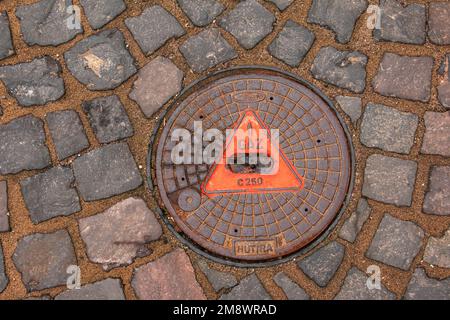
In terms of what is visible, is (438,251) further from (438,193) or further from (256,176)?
(256,176)

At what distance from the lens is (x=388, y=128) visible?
3229 mm

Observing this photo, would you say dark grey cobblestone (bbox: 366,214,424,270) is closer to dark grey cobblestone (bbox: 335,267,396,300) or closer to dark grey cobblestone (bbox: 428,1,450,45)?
dark grey cobblestone (bbox: 335,267,396,300)

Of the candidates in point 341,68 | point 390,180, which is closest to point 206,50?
point 341,68

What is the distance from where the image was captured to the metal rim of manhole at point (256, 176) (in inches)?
123

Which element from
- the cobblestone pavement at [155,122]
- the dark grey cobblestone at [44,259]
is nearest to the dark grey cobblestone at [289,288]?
the cobblestone pavement at [155,122]

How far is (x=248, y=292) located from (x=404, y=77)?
1806mm

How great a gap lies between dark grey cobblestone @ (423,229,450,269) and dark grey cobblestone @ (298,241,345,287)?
553 millimetres

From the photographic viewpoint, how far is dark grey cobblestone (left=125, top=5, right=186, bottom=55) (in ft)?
11.1

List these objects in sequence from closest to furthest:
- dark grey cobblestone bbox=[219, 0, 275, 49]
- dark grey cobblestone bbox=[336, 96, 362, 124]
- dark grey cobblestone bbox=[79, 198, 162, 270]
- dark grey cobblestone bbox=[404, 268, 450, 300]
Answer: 1. dark grey cobblestone bbox=[404, 268, 450, 300]
2. dark grey cobblestone bbox=[79, 198, 162, 270]
3. dark grey cobblestone bbox=[336, 96, 362, 124]
4. dark grey cobblestone bbox=[219, 0, 275, 49]

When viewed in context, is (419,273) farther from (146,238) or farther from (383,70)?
(146,238)

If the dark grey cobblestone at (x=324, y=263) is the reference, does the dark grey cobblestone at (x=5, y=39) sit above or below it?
above

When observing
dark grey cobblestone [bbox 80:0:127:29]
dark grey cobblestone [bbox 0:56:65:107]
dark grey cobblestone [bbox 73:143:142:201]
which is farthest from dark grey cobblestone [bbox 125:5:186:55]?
dark grey cobblestone [bbox 73:143:142:201]

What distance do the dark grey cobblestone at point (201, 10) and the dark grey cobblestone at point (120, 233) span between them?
1.34m

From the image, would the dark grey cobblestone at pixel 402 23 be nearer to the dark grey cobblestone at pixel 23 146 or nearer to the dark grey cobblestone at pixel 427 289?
the dark grey cobblestone at pixel 427 289
